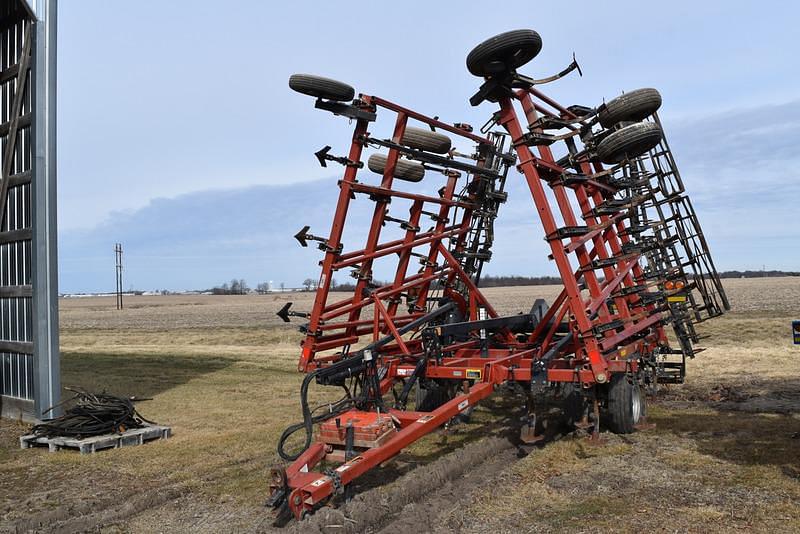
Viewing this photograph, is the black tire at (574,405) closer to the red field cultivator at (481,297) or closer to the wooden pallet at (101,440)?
the red field cultivator at (481,297)

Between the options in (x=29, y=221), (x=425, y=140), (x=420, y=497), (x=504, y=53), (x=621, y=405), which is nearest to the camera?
(x=420, y=497)

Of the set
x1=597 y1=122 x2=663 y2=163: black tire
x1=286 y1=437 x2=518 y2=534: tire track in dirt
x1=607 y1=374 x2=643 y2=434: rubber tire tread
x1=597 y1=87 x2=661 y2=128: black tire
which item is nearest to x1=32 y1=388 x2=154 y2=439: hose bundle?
x1=286 y1=437 x2=518 y2=534: tire track in dirt

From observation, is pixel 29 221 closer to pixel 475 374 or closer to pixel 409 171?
pixel 409 171

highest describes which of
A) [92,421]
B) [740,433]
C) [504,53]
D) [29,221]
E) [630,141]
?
[504,53]

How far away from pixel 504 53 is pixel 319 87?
2120mm

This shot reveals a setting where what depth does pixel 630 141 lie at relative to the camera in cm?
768

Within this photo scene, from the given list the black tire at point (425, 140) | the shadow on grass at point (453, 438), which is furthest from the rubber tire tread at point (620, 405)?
the black tire at point (425, 140)

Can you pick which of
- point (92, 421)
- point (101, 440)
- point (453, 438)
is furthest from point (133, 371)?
point (453, 438)

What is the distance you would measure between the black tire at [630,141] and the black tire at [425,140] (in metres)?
2.25

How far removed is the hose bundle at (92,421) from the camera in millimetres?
7956

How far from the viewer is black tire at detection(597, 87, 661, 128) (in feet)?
26.9

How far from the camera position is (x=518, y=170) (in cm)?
716

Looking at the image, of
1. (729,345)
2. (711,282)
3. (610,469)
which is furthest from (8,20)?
(729,345)

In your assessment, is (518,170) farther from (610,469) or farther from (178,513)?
(178,513)
